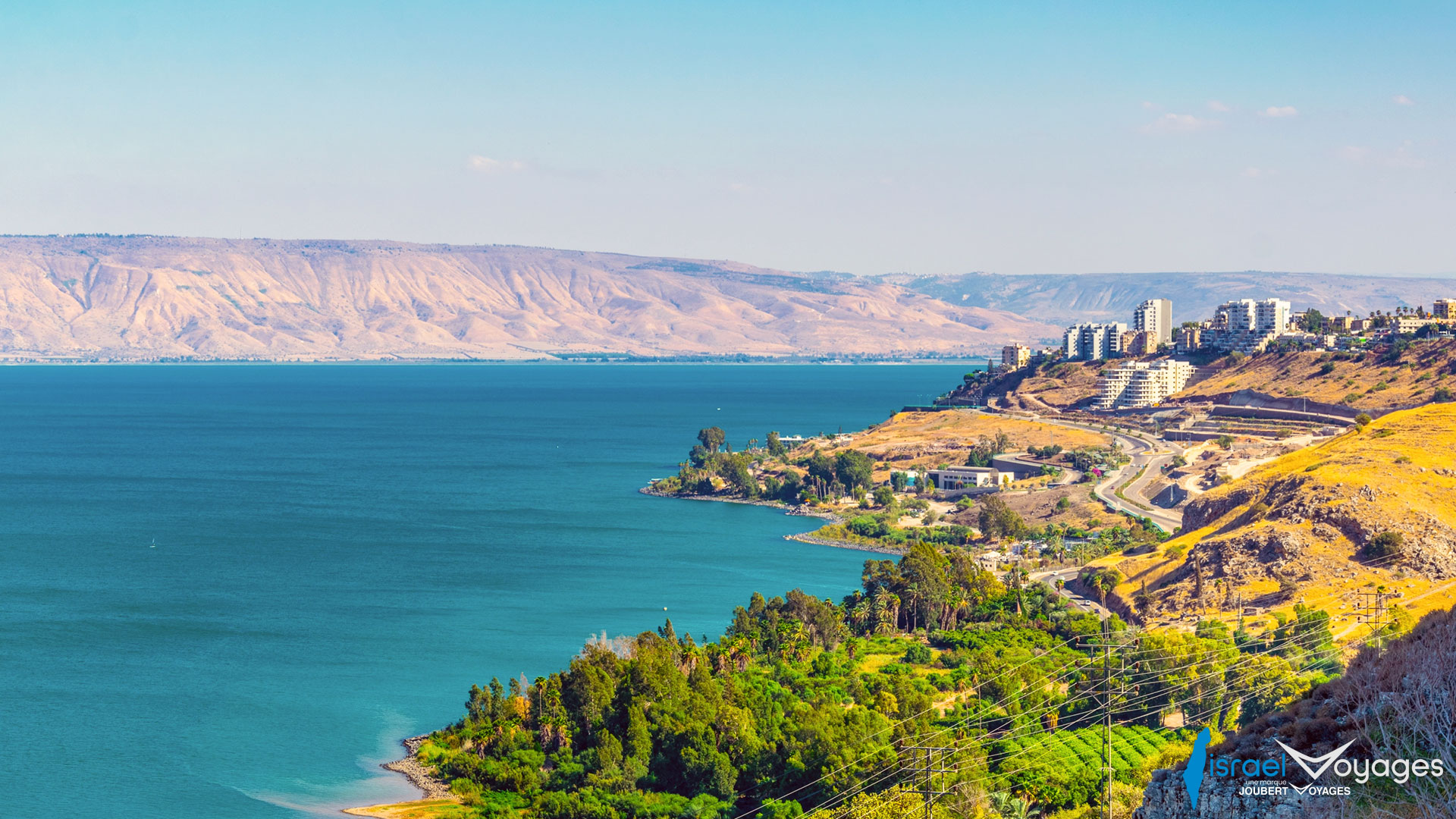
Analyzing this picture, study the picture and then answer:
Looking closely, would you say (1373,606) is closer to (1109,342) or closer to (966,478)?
(966,478)

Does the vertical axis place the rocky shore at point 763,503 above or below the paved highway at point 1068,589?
below

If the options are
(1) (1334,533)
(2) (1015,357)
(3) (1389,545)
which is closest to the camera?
(3) (1389,545)

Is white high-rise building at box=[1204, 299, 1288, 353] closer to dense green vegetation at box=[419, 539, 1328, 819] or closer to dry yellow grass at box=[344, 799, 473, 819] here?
dense green vegetation at box=[419, 539, 1328, 819]

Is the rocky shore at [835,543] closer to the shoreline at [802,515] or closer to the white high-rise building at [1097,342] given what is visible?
the shoreline at [802,515]

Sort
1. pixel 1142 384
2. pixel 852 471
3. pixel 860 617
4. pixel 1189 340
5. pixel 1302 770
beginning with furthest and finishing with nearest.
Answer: pixel 1189 340 → pixel 1142 384 → pixel 852 471 → pixel 860 617 → pixel 1302 770

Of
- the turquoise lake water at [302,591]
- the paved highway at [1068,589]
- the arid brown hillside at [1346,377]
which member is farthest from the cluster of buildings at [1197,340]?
the paved highway at [1068,589]

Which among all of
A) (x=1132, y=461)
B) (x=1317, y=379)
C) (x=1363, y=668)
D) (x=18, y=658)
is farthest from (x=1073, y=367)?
(x=1363, y=668)

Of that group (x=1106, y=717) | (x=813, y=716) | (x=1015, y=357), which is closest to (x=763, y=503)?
(x=813, y=716)
